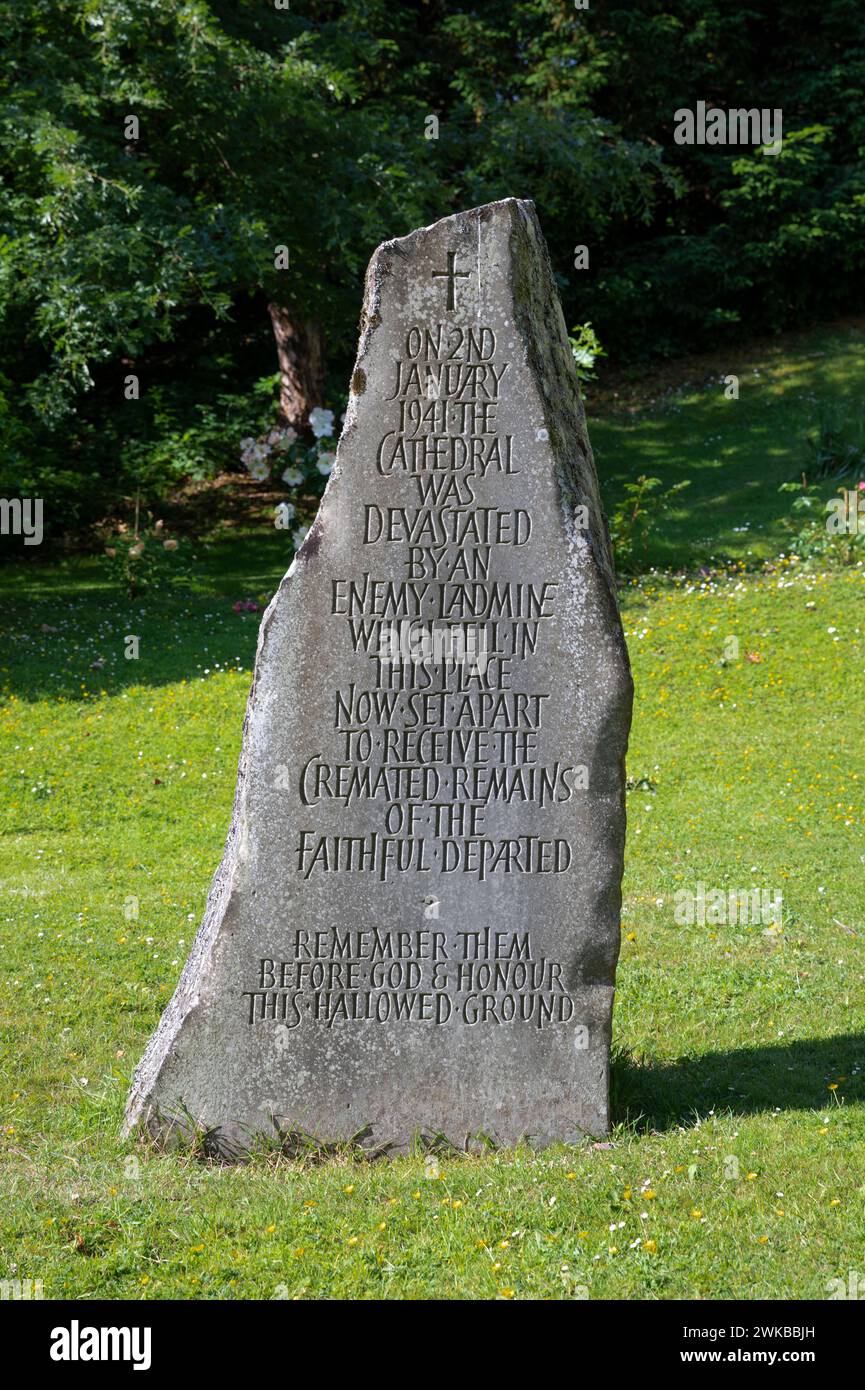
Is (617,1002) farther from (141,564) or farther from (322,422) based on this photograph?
(141,564)

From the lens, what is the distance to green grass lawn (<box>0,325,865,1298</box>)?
4.41 meters

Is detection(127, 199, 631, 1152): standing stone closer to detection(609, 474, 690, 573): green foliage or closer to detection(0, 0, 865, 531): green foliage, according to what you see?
detection(609, 474, 690, 573): green foliage

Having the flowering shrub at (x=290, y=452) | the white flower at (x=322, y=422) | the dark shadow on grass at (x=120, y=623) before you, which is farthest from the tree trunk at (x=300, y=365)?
the white flower at (x=322, y=422)

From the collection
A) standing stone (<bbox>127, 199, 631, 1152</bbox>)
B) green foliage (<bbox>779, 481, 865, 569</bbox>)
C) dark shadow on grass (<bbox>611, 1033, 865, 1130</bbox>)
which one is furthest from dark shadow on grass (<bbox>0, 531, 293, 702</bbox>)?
dark shadow on grass (<bbox>611, 1033, 865, 1130</bbox>)

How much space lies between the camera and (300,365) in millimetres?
20844

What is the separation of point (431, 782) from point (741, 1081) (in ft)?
6.26

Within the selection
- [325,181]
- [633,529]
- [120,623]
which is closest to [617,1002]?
[120,623]

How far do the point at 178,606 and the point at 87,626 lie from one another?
4.09 feet

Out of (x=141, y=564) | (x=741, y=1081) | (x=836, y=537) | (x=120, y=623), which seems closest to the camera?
(x=741, y=1081)

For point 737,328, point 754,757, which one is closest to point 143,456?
point 754,757

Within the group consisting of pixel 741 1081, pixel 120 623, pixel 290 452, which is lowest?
pixel 741 1081

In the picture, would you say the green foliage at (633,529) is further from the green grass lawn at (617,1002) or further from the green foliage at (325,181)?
the green foliage at (325,181)

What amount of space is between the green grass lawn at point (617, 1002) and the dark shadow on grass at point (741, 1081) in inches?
0.7

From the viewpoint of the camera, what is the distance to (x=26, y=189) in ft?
54.9
